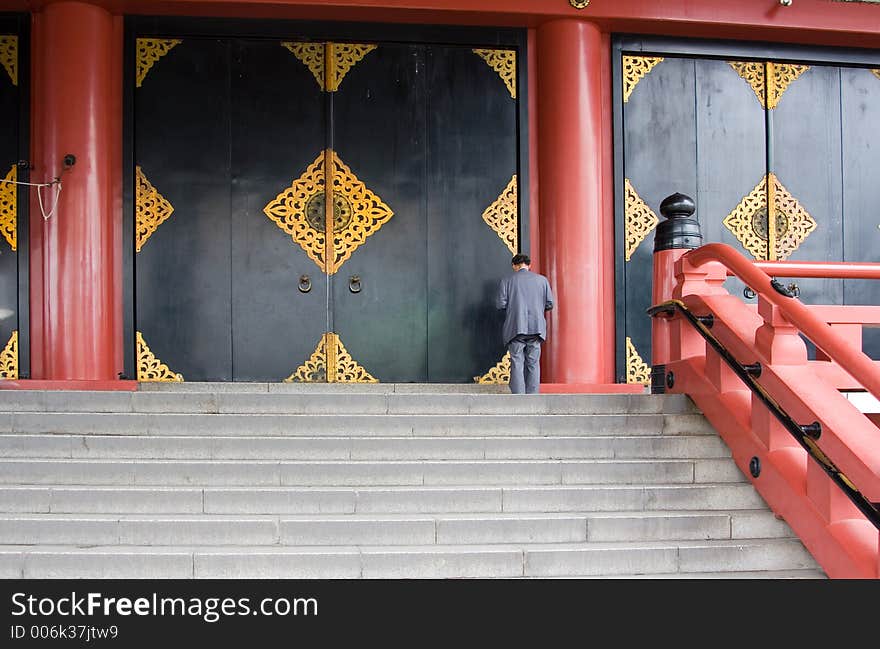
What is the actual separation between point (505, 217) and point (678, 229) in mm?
2622

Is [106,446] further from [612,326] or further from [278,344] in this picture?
[612,326]

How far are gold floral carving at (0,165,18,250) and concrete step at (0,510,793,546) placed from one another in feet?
14.5

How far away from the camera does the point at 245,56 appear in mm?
8523

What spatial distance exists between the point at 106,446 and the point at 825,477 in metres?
3.25

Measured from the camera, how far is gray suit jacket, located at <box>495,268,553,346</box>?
7574mm

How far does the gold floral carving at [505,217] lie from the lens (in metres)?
8.59

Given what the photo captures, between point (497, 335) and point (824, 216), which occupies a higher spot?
point (824, 216)

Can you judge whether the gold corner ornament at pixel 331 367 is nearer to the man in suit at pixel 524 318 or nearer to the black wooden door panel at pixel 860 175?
the man in suit at pixel 524 318

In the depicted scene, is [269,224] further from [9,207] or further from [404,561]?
[404,561]

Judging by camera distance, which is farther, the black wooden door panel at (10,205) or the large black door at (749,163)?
the large black door at (749,163)

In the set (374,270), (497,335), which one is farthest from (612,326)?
(374,270)

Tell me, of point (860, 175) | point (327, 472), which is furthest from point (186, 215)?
point (860, 175)

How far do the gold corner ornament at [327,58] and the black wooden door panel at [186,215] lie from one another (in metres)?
0.71

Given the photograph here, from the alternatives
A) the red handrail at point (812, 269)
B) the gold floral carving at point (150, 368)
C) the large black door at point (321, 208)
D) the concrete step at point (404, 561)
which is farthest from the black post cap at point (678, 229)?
the gold floral carving at point (150, 368)
